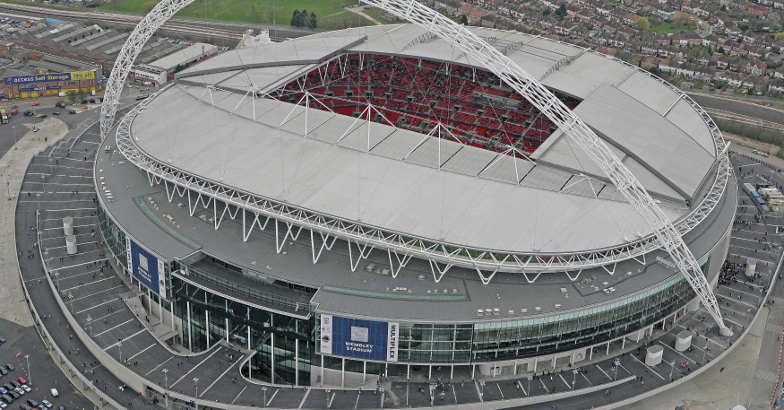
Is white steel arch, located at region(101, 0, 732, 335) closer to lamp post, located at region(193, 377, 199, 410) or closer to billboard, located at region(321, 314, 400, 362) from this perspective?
billboard, located at region(321, 314, 400, 362)

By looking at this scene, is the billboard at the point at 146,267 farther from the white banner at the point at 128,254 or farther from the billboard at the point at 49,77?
the billboard at the point at 49,77

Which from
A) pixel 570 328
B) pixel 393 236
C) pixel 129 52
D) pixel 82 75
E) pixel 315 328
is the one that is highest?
pixel 129 52

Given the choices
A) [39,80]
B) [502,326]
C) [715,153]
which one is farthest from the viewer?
[39,80]

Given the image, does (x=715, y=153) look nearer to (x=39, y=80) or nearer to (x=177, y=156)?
(x=177, y=156)

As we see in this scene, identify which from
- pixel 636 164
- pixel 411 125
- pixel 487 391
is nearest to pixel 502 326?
pixel 487 391

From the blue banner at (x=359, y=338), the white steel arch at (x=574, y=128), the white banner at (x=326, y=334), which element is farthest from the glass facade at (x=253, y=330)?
the white steel arch at (x=574, y=128)

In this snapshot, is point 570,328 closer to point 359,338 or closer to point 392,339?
point 392,339

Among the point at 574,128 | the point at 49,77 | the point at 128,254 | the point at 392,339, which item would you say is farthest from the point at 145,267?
the point at 49,77
